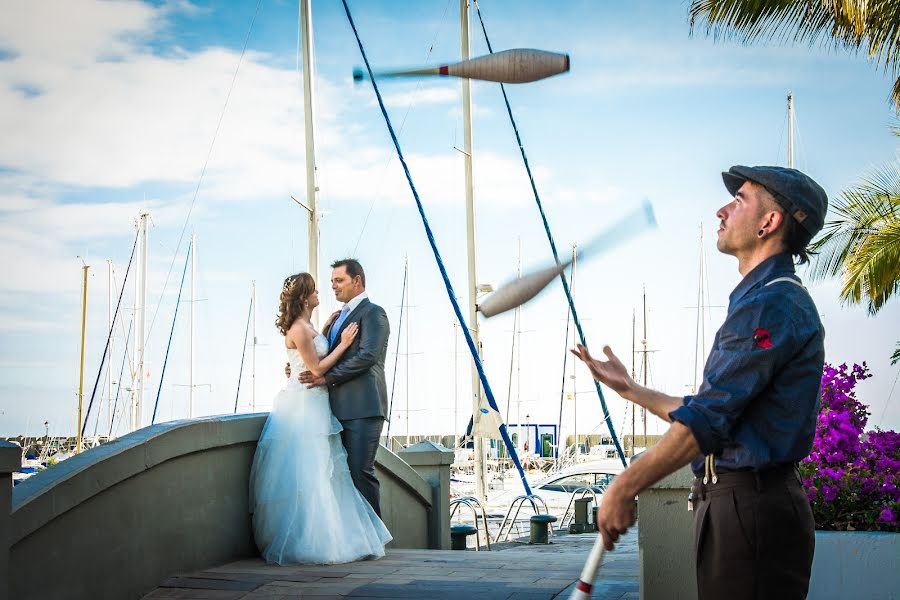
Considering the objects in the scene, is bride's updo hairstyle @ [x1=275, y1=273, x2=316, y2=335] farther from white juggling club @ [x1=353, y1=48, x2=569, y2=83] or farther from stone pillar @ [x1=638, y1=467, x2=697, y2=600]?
white juggling club @ [x1=353, y1=48, x2=569, y2=83]

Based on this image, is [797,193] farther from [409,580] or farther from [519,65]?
[409,580]

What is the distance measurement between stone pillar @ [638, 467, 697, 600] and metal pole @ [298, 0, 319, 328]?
1182 centimetres

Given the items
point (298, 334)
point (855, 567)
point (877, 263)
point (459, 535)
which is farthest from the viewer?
point (877, 263)

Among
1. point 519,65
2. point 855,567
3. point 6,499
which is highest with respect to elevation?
point 519,65

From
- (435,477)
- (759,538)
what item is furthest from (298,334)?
(759,538)

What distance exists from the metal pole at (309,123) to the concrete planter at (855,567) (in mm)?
11479

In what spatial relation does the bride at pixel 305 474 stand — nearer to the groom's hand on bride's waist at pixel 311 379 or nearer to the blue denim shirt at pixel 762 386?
the groom's hand on bride's waist at pixel 311 379

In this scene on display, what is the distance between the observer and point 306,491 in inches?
299

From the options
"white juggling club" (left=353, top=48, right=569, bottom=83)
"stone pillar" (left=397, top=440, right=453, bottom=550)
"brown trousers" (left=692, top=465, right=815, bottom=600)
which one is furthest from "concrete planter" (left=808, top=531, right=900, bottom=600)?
"stone pillar" (left=397, top=440, right=453, bottom=550)

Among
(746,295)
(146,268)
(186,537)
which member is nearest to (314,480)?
(186,537)

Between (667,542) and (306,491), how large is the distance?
12.7 ft

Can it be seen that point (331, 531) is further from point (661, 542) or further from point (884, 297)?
point (884, 297)

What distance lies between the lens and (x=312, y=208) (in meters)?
16.0

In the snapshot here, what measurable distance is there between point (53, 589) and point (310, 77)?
12.4 meters
